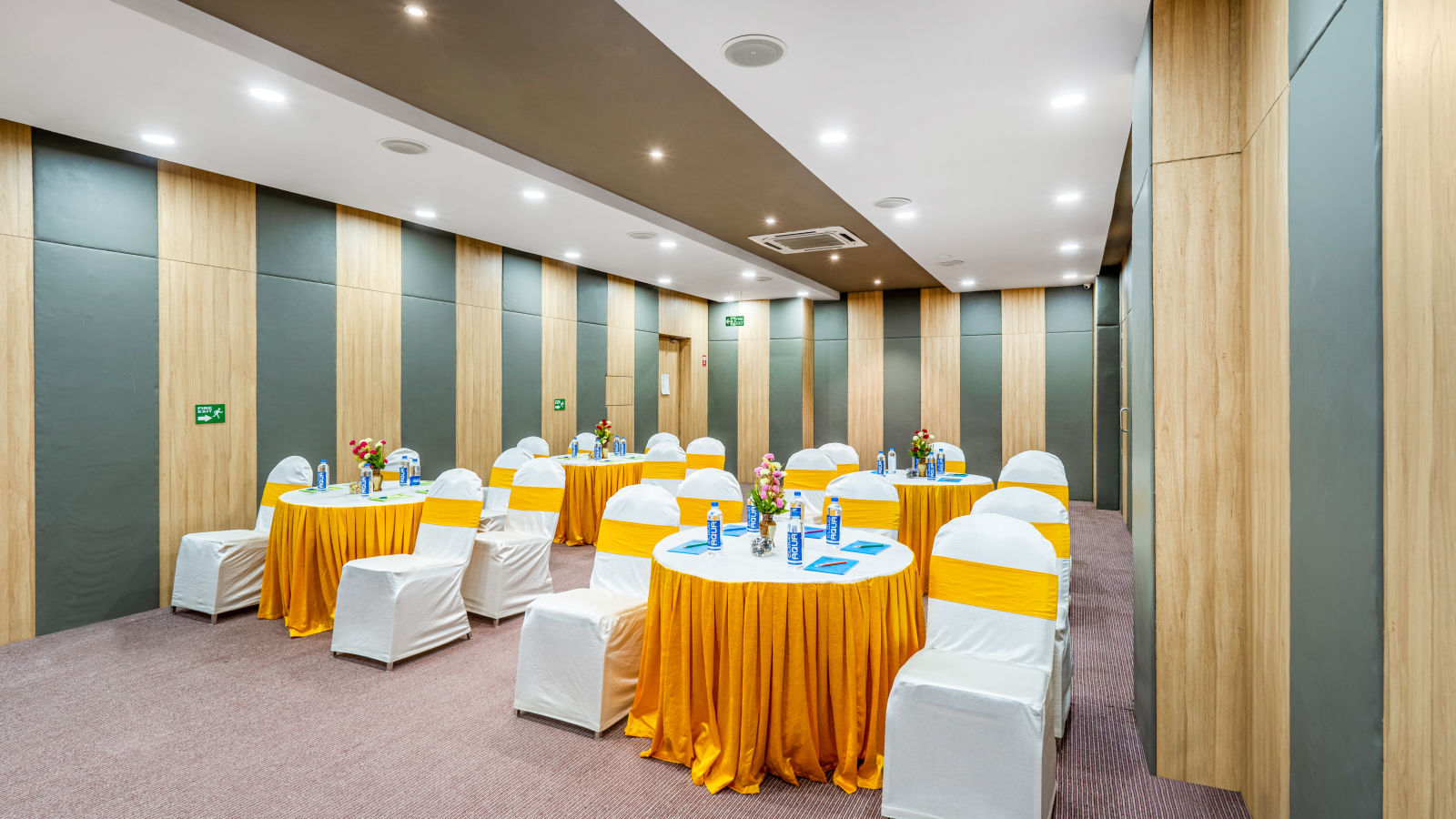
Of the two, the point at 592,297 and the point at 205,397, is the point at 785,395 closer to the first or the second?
the point at 592,297

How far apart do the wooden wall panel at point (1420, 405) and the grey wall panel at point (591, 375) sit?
858cm

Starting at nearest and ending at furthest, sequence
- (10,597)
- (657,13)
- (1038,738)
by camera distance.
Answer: (1038,738), (657,13), (10,597)

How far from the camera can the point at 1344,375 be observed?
1635mm

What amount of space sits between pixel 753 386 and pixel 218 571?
8.50 metres

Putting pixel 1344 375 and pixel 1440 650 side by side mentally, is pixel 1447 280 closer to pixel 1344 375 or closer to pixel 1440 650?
pixel 1344 375

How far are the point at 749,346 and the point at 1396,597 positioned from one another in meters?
10.8

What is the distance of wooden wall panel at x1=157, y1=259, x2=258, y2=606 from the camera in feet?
16.6

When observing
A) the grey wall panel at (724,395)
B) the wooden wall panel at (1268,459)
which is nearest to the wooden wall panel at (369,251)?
the grey wall panel at (724,395)

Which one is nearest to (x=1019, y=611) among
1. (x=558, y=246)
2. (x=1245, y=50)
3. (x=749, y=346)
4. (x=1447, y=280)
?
(x=1447, y=280)

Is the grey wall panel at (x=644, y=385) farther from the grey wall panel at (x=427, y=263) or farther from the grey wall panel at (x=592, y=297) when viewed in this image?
the grey wall panel at (x=427, y=263)

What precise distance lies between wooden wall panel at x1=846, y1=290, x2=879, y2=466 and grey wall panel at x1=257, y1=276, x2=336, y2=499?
8.19 metres

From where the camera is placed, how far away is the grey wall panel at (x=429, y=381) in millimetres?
6949

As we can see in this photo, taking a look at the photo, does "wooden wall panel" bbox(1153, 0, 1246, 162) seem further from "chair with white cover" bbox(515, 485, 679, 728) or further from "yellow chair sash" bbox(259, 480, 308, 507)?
"yellow chair sash" bbox(259, 480, 308, 507)

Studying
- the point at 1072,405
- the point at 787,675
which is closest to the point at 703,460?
the point at 787,675
